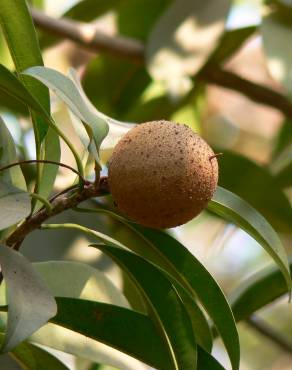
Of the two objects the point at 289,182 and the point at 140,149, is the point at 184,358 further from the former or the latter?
the point at 289,182

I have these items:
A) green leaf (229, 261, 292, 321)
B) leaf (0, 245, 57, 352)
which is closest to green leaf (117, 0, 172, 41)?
green leaf (229, 261, 292, 321)

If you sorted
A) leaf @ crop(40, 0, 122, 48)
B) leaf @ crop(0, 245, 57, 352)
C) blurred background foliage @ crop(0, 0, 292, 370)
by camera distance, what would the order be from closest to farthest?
leaf @ crop(0, 245, 57, 352)
blurred background foliage @ crop(0, 0, 292, 370)
leaf @ crop(40, 0, 122, 48)

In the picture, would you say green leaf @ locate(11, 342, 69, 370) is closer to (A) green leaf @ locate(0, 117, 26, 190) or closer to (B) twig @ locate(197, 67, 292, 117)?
(A) green leaf @ locate(0, 117, 26, 190)

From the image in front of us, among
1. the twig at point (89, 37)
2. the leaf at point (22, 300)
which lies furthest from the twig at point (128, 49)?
the leaf at point (22, 300)

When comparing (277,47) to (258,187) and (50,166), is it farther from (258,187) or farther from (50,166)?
(50,166)

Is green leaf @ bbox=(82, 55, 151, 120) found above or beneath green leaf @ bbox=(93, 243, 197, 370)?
beneath

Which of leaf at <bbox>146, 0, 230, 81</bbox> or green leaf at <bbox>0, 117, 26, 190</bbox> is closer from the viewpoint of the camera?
green leaf at <bbox>0, 117, 26, 190</bbox>

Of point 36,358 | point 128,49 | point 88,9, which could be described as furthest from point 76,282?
point 88,9
